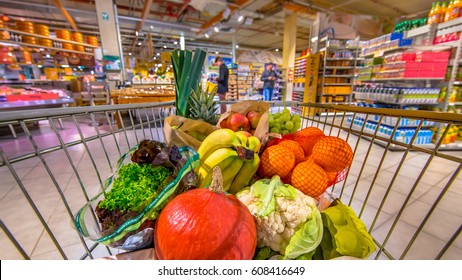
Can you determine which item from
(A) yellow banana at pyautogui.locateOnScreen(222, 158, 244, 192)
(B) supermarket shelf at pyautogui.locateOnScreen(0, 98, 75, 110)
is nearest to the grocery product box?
(B) supermarket shelf at pyautogui.locateOnScreen(0, 98, 75, 110)

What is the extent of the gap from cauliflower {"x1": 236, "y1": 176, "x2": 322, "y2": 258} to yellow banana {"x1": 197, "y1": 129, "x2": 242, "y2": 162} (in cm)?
23

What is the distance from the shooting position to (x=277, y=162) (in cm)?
94

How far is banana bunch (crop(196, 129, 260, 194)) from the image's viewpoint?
2.67 ft

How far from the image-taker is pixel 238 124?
1286 mm

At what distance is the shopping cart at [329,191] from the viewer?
0.73 m

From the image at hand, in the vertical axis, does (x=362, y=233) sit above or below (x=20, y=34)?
below

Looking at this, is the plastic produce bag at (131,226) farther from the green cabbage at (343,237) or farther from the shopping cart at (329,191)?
the green cabbage at (343,237)

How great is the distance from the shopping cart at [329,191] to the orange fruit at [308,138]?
0.39 ft

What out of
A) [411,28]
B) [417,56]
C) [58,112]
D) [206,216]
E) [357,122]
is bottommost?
[357,122]

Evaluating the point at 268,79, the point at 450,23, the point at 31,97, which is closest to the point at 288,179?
the point at 450,23

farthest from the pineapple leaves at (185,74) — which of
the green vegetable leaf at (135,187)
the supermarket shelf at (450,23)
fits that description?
the supermarket shelf at (450,23)
